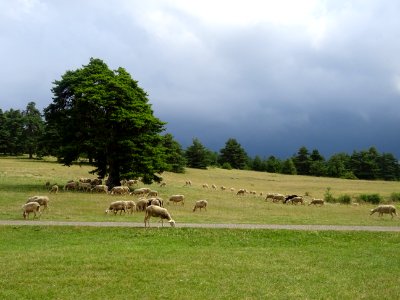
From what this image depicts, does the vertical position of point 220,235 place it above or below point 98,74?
below

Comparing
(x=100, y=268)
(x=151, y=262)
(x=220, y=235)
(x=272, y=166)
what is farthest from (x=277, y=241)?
(x=272, y=166)

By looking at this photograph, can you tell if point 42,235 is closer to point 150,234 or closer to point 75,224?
point 75,224

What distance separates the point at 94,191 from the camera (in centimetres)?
5009

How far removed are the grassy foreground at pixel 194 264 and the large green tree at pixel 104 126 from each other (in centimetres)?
2642

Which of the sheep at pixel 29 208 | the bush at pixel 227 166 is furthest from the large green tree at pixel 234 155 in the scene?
the sheep at pixel 29 208

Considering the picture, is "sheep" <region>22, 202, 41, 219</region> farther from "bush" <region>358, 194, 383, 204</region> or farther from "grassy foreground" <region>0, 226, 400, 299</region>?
"bush" <region>358, 194, 383, 204</region>

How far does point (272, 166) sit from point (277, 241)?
13407cm

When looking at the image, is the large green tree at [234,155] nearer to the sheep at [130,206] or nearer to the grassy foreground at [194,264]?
the sheep at [130,206]

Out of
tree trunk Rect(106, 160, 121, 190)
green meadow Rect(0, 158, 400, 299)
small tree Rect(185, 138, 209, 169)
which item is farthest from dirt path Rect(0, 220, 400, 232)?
small tree Rect(185, 138, 209, 169)

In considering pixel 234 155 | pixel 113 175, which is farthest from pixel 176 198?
pixel 234 155

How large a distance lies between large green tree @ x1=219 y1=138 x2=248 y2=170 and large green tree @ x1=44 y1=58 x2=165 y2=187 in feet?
329

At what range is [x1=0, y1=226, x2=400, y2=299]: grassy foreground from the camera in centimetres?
1420

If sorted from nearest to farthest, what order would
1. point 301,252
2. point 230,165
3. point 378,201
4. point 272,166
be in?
point 301,252, point 378,201, point 230,165, point 272,166

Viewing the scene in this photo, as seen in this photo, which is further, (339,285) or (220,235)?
(220,235)
